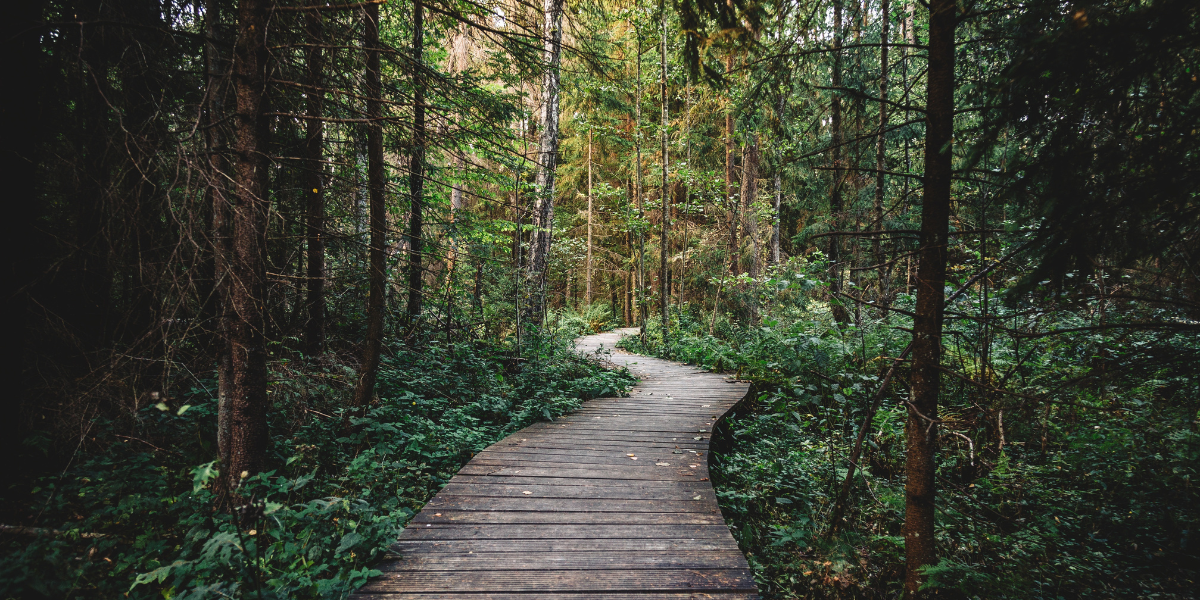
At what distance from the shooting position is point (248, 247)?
3.59 metres

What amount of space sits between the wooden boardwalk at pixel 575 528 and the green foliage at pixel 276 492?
39cm

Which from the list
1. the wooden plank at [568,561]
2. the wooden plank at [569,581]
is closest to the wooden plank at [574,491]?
the wooden plank at [568,561]

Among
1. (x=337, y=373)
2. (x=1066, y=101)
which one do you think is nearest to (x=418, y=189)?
(x=337, y=373)

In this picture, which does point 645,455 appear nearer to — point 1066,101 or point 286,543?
point 286,543

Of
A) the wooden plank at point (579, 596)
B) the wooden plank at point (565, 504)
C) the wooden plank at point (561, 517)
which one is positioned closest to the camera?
the wooden plank at point (579, 596)

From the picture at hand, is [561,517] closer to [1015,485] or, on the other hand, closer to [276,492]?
[276,492]

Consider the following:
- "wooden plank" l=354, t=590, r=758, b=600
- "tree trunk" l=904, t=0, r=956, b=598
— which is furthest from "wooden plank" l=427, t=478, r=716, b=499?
"tree trunk" l=904, t=0, r=956, b=598

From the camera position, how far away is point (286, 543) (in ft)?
9.98

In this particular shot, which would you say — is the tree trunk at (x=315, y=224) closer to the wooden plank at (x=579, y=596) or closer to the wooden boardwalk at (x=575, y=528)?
the wooden boardwalk at (x=575, y=528)

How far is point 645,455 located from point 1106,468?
5108 mm

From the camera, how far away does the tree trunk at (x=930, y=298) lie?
120 inches

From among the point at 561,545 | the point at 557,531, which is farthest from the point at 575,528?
the point at 561,545

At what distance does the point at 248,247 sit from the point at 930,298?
5380 mm

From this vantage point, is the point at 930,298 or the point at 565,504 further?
the point at 565,504
